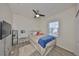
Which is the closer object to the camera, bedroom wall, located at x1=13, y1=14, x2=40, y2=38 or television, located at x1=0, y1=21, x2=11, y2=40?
television, located at x1=0, y1=21, x2=11, y2=40

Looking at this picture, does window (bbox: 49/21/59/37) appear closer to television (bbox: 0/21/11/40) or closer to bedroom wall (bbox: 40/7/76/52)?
bedroom wall (bbox: 40/7/76/52)

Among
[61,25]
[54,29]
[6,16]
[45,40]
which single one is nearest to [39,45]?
[45,40]

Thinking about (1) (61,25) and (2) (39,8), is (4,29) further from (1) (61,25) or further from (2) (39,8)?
(1) (61,25)

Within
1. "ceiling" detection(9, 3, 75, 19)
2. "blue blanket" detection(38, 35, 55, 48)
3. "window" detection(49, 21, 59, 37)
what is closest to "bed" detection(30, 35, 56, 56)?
Result: "blue blanket" detection(38, 35, 55, 48)

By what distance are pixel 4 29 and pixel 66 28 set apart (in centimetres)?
123

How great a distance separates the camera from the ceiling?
1.79 m

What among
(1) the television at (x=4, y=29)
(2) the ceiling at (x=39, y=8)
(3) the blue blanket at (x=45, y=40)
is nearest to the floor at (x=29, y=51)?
(3) the blue blanket at (x=45, y=40)

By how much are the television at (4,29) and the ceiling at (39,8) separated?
0.30 metres

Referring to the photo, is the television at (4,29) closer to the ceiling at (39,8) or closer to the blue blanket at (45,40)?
the ceiling at (39,8)

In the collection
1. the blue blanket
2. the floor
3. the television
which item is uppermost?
the television

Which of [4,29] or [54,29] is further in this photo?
[54,29]

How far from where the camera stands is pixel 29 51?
6.07 feet

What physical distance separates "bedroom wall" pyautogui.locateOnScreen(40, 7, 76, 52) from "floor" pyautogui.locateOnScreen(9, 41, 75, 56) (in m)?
0.10

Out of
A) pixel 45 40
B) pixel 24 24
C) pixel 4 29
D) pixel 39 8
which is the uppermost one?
pixel 39 8
